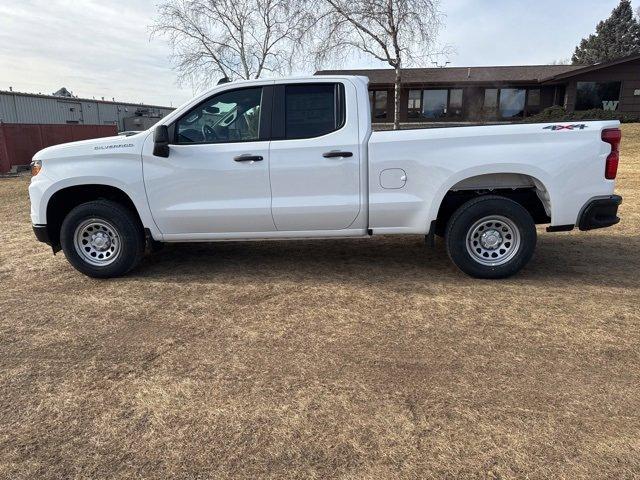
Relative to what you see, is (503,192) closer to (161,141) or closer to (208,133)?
(208,133)

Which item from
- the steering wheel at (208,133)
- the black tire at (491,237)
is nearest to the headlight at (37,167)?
the steering wheel at (208,133)

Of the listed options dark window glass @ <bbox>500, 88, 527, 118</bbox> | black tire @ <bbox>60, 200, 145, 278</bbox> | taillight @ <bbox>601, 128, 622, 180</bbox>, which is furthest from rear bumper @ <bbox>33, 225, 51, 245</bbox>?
dark window glass @ <bbox>500, 88, 527, 118</bbox>

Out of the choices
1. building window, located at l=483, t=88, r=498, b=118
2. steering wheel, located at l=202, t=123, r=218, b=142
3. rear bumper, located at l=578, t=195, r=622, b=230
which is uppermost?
building window, located at l=483, t=88, r=498, b=118

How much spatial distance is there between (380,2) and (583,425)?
19.1 m

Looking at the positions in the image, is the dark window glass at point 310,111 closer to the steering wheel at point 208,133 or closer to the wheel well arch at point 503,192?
the steering wheel at point 208,133

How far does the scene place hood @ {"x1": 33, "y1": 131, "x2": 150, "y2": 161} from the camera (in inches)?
195

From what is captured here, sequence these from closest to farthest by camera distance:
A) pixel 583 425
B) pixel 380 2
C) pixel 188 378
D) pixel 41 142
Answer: pixel 583 425
pixel 188 378
pixel 380 2
pixel 41 142

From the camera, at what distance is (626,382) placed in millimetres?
3004

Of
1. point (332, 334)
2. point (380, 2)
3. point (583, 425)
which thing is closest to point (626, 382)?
point (583, 425)

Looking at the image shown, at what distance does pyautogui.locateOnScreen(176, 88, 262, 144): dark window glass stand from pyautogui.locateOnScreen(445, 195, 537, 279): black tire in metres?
2.33

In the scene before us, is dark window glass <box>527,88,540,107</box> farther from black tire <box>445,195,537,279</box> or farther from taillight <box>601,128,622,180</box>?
black tire <box>445,195,537,279</box>

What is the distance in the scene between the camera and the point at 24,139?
63.7ft

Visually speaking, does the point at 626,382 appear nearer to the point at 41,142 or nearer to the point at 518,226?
the point at 518,226

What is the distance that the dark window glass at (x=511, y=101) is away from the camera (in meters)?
28.3
